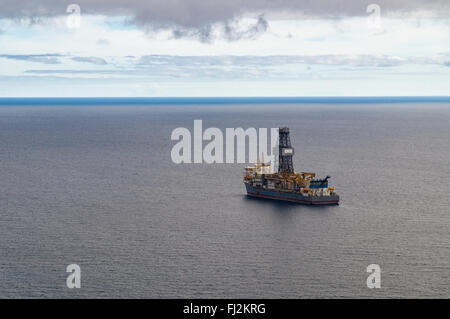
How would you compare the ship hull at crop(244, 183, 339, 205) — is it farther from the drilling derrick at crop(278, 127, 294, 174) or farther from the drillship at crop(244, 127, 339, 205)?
the drilling derrick at crop(278, 127, 294, 174)

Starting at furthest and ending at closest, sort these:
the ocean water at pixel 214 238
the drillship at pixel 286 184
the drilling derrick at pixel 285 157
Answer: the drilling derrick at pixel 285 157 → the drillship at pixel 286 184 → the ocean water at pixel 214 238

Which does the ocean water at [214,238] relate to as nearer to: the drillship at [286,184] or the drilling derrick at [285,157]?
the drillship at [286,184]

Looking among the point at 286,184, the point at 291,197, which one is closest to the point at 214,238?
the point at 291,197

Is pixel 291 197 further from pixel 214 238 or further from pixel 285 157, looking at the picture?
pixel 214 238

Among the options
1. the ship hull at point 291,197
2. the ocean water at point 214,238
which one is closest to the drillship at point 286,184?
the ship hull at point 291,197

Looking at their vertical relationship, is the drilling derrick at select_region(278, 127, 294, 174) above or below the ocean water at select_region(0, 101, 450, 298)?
above

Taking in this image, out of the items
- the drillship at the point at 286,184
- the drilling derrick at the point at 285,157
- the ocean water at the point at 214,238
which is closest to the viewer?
the ocean water at the point at 214,238

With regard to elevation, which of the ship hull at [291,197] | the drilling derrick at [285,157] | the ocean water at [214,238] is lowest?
the ocean water at [214,238]

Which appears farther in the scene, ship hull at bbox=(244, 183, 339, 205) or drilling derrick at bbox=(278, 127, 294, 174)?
drilling derrick at bbox=(278, 127, 294, 174)

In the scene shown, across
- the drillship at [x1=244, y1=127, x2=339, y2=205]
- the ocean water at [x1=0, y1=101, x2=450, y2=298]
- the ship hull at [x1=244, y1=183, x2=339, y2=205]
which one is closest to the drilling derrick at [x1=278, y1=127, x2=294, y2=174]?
the drillship at [x1=244, y1=127, x2=339, y2=205]
